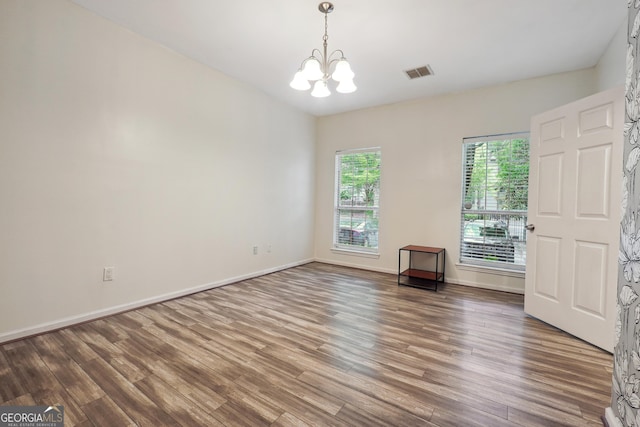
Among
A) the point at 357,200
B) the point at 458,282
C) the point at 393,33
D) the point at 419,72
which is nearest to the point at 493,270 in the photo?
the point at 458,282

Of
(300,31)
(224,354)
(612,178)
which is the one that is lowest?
(224,354)

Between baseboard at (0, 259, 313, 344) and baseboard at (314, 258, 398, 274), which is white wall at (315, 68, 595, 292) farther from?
baseboard at (0, 259, 313, 344)

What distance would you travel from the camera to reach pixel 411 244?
452 cm

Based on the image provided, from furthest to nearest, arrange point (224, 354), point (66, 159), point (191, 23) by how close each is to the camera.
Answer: point (191, 23), point (66, 159), point (224, 354)

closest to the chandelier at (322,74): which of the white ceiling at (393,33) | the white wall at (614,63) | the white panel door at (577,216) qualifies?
the white ceiling at (393,33)

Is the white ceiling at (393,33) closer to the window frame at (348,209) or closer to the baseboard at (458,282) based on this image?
the window frame at (348,209)

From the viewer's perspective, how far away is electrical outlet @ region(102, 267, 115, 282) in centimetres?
272

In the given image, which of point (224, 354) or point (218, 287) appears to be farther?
point (218, 287)

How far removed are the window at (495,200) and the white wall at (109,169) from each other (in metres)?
3.17

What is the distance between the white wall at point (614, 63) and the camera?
251 cm

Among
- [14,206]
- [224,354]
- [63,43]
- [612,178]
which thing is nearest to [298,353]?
[224,354]

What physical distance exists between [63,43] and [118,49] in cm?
43

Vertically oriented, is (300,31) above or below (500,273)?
above

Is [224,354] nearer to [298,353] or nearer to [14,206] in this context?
[298,353]
